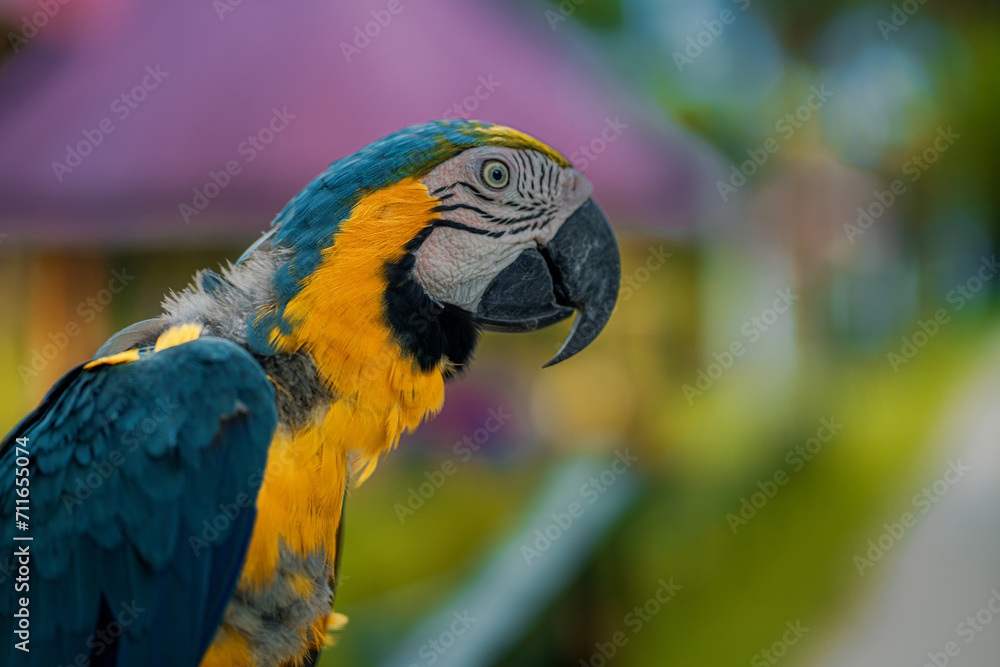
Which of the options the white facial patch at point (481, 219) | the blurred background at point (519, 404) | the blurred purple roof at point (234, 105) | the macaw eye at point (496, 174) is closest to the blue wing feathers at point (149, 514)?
the white facial patch at point (481, 219)

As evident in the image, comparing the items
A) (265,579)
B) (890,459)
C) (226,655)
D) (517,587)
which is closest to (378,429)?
(265,579)

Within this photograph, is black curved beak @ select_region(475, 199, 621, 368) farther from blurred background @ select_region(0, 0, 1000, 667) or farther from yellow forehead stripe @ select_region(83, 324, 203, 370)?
blurred background @ select_region(0, 0, 1000, 667)

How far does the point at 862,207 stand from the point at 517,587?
897 cm

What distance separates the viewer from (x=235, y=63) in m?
3.21

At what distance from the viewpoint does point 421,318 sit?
1.27 metres

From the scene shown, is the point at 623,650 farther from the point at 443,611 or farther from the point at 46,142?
the point at 46,142

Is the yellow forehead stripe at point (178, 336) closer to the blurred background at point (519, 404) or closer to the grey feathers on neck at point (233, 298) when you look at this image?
the grey feathers on neck at point (233, 298)

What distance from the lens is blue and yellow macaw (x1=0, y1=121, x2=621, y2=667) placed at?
1.12 m

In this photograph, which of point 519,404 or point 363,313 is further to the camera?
point 519,404

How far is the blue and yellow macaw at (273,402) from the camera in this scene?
1.12 metres

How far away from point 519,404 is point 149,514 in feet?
12.7

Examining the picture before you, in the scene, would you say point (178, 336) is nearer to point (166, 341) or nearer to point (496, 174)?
point (166, 341)

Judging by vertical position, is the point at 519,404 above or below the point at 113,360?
below

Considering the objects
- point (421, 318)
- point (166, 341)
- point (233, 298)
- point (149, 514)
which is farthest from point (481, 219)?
point (149, 514)
